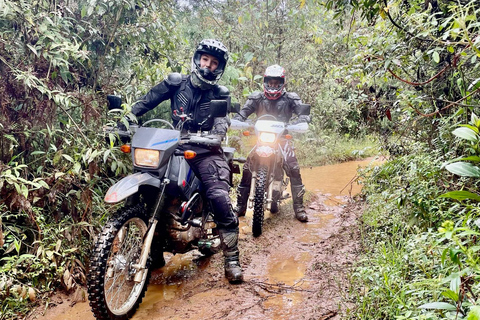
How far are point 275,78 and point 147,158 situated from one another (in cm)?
307

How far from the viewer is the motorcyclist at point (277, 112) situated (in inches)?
217

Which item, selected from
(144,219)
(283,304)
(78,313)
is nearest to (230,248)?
(283,304)

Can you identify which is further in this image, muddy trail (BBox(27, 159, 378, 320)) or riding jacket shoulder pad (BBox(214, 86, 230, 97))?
riding jacket shoulder pad (BBox(214, 86, 230, 97))

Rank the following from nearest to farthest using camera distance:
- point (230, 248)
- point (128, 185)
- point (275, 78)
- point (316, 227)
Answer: point (128, 185), point (230, 248), point (316, 227), point (275, 78)

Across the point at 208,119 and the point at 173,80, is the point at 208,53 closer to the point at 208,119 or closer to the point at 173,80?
the point at 173,80

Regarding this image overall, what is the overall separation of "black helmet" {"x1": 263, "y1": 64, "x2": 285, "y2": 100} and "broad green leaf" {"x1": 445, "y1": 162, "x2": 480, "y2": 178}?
402 centimetres

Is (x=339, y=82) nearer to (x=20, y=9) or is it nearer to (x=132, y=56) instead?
(x=132, y=56)

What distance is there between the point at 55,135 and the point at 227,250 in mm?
2113

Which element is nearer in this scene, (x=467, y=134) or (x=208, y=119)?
(x=467, y=134)

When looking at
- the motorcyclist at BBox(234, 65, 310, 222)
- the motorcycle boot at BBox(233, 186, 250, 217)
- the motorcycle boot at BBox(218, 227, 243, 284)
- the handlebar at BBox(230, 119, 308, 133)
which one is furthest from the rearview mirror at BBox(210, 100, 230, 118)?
the motorcycle boot at BBox(233, 186, 250, 217)

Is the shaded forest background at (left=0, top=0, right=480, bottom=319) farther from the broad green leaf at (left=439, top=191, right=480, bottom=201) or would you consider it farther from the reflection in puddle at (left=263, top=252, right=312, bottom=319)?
the reflection in puddle at (left=263, top=252, right=312, bottom=319)

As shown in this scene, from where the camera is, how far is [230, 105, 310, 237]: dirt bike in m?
4.83

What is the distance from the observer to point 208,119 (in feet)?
12.7

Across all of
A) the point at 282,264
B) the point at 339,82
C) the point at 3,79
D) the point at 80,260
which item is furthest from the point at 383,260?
the point at 339,82
